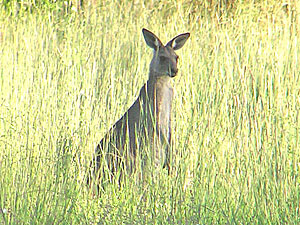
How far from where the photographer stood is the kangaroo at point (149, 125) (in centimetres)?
365

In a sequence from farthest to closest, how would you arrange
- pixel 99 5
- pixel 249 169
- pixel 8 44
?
pixel 99 5 < pixel 8 44 < pixel 249 169

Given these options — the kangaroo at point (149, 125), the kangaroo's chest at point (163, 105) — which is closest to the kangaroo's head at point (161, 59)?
the kangaroo at point (149, 125)

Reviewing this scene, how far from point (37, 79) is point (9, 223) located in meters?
2.10

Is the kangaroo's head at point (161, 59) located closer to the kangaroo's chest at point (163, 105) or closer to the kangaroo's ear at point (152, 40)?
Answer: the kangaroo's ear at point (152, 40)

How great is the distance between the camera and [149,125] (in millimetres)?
4008

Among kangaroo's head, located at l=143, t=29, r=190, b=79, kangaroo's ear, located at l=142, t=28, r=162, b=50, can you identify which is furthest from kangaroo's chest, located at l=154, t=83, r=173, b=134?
kangaroo's ear, located at l=142, t=28, r=162, b=50

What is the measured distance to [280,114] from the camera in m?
3.61

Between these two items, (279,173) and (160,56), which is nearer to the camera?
(279,173)

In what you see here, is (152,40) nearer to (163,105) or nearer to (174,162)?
(163,105)

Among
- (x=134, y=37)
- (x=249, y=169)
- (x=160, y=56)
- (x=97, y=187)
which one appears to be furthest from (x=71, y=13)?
(x=249, y=169)

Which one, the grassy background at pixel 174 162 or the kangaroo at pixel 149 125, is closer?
the grassy background at pixel 174 162

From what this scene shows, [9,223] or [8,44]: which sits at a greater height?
[8,44]

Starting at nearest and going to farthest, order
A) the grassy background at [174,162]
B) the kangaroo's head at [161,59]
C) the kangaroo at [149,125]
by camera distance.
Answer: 1. the grassy background at [174,162]
2. the kangaroo at [149,125]
3. the kangaroo's head at [161,59]

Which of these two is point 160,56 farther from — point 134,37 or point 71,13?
point 71,13
